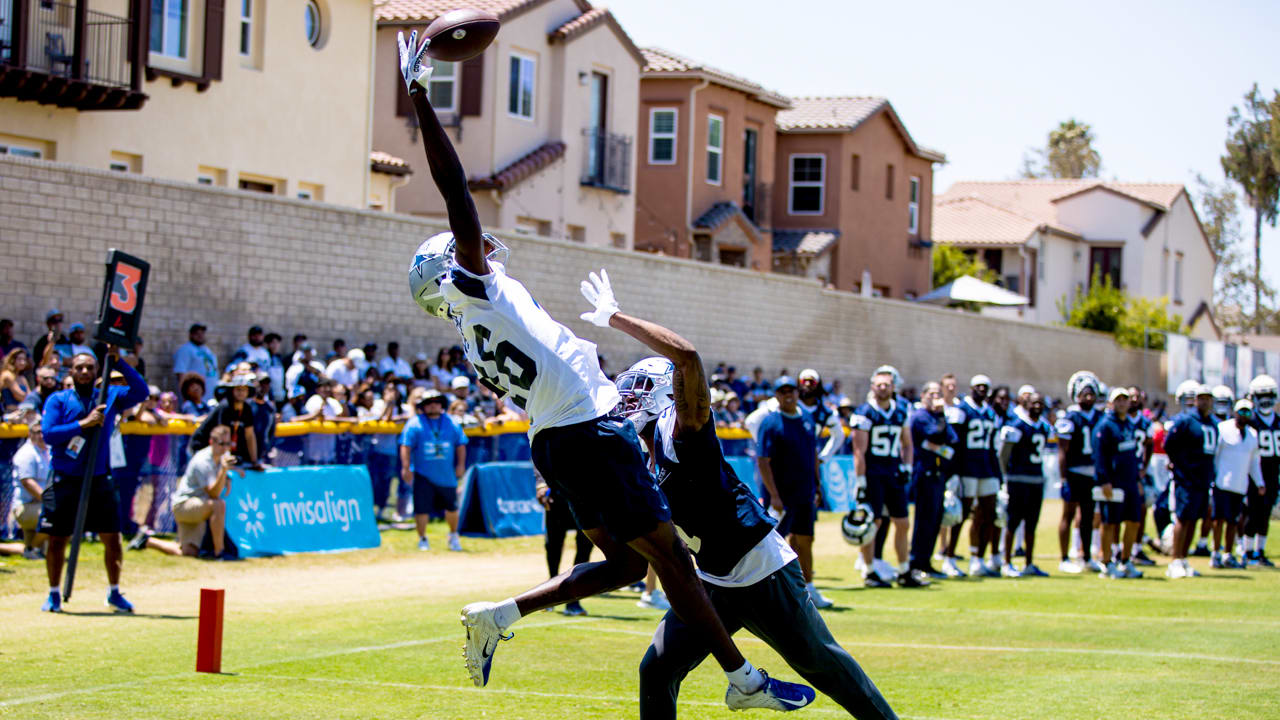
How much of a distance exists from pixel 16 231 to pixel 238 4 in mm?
9250

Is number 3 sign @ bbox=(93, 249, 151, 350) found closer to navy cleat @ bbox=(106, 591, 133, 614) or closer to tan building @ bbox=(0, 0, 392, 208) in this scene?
navy cleat @ bbox=(106, 591, 133, 614)

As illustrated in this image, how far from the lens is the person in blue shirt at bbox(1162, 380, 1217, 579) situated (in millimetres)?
18172

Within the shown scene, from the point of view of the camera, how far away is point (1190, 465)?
61.5 ft

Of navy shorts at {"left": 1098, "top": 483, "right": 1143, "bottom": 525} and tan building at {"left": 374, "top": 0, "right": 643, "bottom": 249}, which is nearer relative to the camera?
navy shorts at {"left": 1098, "top": 483, "right": 1143, "bottom": 525}

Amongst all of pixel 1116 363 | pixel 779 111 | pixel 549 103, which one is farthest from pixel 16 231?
pixel 1116 363

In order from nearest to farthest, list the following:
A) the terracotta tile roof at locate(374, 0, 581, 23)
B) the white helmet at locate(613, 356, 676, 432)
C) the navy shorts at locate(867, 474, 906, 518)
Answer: the white helmet at locate(613, 356, 676, 432), the navy shorts at locate(867, 474, 906, 518), the terracotta tile roof at locate(374, 0, 581, 23)

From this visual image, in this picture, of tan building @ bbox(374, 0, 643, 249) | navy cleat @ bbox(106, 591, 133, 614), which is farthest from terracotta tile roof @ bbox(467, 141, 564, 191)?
navy cleat @ bbox(106, 591, 133, 614)

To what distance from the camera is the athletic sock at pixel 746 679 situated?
620cm

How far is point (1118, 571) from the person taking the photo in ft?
58.4

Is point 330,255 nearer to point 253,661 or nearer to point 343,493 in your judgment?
point 343,493

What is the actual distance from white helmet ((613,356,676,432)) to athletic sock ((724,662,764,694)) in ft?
4.89

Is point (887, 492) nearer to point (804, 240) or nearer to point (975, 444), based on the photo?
point (975, 444)

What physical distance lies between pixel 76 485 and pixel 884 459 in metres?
8.04

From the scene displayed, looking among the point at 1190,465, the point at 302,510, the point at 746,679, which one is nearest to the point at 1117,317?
the point at 1190,465
